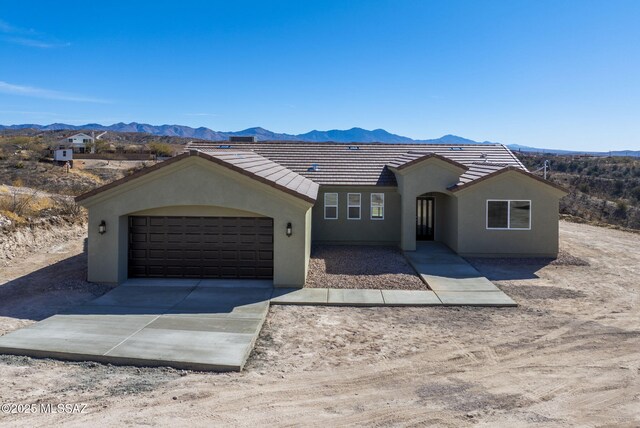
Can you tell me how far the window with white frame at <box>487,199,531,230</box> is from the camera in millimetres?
18219

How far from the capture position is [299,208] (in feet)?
45.0

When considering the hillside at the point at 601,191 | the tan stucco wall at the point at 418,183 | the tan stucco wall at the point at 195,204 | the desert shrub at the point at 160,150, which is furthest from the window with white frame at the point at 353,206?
the desert shrub at the point at 160,150

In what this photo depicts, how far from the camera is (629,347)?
9.42m

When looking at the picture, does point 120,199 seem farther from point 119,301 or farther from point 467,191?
point 467,191

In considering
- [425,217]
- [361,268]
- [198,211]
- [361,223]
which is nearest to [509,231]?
[425,217]

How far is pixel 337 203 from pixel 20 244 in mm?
11714

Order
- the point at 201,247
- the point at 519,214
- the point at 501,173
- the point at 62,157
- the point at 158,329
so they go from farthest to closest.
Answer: the point at 62,157, the point at 519,214, the point at 501,173, the point at 201,247, the point at 158,329

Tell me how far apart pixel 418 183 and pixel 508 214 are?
3442 mm

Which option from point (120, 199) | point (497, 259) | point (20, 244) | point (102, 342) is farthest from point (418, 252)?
point (20, 244)

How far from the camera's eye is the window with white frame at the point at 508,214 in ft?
59.8

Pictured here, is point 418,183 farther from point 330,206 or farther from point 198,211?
point 198,211

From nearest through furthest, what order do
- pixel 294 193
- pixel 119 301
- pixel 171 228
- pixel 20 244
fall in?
1. pixel 119 301
2. pixel 294 193
3. pixel 171 228
4. pixel 20 244

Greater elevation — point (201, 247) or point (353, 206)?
point (353, 206)

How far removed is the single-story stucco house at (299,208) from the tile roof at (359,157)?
0.05 metres
